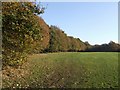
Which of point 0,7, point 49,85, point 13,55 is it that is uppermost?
point 0,7

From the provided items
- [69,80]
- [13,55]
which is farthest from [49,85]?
[13,55]

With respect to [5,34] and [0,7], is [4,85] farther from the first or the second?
[0,7]

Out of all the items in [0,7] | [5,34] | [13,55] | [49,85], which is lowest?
[49,85]

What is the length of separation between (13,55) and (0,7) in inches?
190

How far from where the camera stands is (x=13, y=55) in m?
25.1

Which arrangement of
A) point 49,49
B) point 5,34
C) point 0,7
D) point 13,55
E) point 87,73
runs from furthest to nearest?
1. point 49,49
2. point 87,73
3. point 13,55
4. point 5,34
5. point 0,7

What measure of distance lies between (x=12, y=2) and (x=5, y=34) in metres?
2.57

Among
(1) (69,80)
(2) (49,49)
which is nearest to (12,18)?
(1) (69,80)

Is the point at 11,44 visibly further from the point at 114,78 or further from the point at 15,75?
the point at 114,78

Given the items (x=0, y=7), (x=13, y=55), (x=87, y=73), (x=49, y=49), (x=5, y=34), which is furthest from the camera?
(x=49, y=49)

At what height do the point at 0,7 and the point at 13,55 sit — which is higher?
the point at 0,7

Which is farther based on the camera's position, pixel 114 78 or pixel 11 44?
pixel 114 78

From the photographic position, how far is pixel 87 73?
29.3 metres

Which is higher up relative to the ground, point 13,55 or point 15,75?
point 13,55
